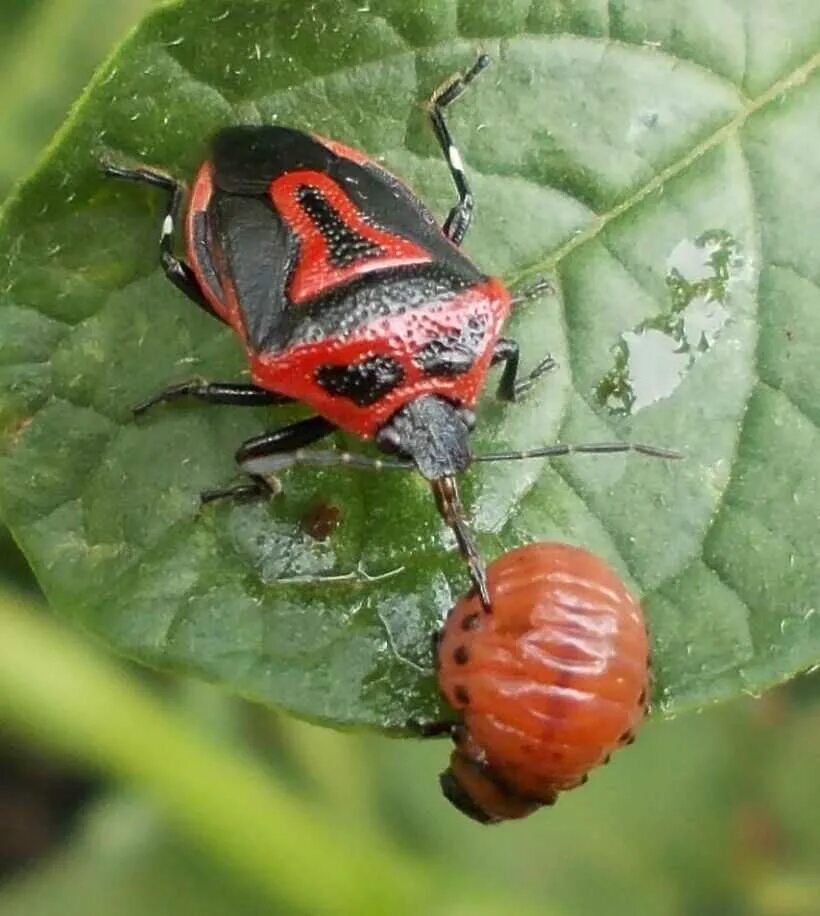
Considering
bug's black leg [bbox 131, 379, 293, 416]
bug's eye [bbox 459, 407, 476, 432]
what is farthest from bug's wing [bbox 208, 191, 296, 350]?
bug's eye [bbox 459, 407, 476, 432]

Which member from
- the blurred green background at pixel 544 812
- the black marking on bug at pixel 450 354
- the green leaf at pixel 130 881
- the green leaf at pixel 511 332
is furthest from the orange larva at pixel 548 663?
the green leaf at pixel 130 881

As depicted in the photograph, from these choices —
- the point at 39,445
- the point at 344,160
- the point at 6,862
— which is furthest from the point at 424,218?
the point at 6,862

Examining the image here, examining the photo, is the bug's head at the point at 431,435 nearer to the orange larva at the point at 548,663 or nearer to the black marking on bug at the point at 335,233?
the orange larva at the point at 548,663

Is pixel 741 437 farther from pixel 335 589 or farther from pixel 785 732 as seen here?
pixel 785 732

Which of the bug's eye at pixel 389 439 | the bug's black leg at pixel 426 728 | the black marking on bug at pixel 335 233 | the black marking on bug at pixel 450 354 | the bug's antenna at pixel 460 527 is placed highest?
the black marking on bug at pixel 335 233

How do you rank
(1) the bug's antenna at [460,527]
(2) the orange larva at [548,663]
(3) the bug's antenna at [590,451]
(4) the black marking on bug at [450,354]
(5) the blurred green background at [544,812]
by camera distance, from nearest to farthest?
(2) the orange larva at [548,663]
(1) the bug's antenna at [460,527]
(3) the bug's antenna at [590,451]
(4) the black marking on bug at [450,354]
(5) the blurred green background at [544,812]

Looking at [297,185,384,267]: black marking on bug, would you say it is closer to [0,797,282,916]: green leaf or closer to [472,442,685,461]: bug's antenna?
[472,442,685,461]: bug's antenna

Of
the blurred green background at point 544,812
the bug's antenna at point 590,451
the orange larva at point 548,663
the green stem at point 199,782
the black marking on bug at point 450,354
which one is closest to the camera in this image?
the orange larva at point 548,663
